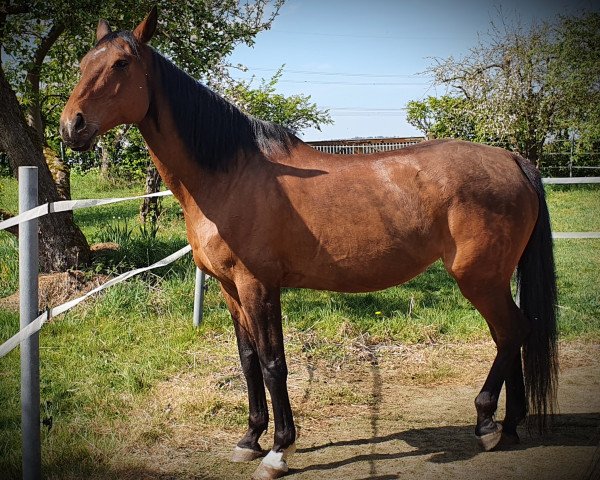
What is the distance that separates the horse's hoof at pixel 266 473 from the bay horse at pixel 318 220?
1 cm

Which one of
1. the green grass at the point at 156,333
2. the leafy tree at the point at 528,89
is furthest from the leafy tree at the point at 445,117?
the green grass at the point at 156,333

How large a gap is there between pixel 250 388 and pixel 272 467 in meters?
0.49

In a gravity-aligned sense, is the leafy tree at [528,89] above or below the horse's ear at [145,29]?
above

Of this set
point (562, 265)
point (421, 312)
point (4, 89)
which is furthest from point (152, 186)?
point (562, 265)

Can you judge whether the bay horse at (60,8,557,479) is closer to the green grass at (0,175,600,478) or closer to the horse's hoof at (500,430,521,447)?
the horse's hoof at (500,430,521,447)

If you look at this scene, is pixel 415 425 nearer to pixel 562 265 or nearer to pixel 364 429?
pixel 364 429

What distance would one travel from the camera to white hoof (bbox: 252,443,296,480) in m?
3.03

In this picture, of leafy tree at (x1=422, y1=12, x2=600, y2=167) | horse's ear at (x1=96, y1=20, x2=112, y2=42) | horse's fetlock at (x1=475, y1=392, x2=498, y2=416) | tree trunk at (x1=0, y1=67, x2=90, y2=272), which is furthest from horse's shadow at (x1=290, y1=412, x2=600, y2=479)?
leafy tree at (x1=422, y1=12, x2=600, y2=167)

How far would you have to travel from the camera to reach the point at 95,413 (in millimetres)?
3799

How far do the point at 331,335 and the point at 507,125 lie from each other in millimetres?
12099

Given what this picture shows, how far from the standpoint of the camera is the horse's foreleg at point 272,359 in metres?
3.00

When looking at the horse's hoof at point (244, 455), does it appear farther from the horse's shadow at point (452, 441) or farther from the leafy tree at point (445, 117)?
the leafy tree at point (445, 117)

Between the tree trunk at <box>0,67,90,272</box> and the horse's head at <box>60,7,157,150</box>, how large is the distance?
12.2 feet

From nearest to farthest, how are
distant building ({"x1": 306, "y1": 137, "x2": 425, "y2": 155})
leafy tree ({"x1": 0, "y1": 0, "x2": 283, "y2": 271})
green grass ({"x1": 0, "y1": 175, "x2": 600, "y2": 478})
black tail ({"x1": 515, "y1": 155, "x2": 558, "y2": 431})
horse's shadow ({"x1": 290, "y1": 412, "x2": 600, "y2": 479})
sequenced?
horse's shadow ({"x1": 290, "y1": 412, "x2": 600, "y2": 479}), black tail ({"x1": 515, "y1": 155, "x2": 558, "y2": 431}), green grass ({"x1": 0, "y1": 175, "x2": 600, "y2": 478}), leafy tree ({"x1": 0, "y1": 0, "x2": 283, "y2": 271}), distant building ({"x1": 306, "y1": 137, "x2": 425, "y2": 155})
